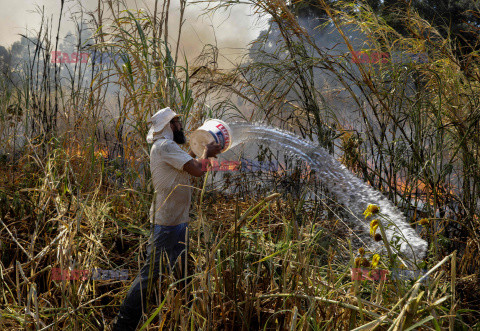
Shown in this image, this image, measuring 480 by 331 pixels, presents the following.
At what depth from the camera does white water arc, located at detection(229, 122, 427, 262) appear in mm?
Answer: 2695

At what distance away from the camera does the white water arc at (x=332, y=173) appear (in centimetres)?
270

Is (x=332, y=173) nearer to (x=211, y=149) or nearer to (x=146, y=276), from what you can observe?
(x=211, y=149)

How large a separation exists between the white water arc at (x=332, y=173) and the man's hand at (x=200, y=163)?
0.79 m

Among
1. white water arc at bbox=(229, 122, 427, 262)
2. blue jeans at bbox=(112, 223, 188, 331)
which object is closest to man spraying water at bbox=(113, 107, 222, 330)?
blue jeans at bbox=(112, 223, 188, 331)

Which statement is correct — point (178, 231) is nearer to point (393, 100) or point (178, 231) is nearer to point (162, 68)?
point (162, 68)

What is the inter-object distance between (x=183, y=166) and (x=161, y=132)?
0.23 meters

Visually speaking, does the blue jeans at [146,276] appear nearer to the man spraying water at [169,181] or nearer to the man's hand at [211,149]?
the man spraying water at [169,181]

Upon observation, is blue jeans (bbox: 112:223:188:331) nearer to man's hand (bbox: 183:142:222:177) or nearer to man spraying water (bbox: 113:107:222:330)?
man spraying water (bbox: 113:107:222:330)

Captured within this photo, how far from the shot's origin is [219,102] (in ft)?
10.9

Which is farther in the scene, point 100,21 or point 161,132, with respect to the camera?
point 100,21

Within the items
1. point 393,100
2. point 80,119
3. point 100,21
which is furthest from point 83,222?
point 393,100

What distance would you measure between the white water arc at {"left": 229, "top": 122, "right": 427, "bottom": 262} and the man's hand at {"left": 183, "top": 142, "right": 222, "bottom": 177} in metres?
0.79

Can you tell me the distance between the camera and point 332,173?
9.74 feet

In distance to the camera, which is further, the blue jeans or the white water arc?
the white water arc
